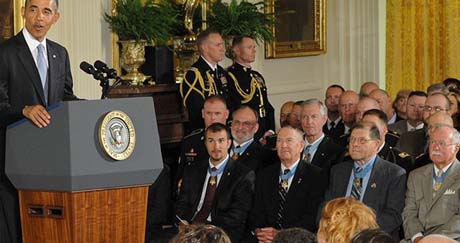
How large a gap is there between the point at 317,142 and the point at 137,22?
219 centimetres

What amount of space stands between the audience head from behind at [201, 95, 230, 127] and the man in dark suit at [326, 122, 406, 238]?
1479 mm

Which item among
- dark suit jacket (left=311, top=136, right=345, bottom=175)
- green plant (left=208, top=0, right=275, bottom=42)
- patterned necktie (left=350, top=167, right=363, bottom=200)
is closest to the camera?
patterned necktie (left=350, top=167, right=363, bottom=200)

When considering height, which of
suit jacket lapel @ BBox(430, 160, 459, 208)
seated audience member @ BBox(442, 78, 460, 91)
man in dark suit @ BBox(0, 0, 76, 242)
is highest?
man in dark suit @ BBox(0, 0, 76, 242)

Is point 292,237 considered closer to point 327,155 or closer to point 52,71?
point 52,71

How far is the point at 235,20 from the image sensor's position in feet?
31.3

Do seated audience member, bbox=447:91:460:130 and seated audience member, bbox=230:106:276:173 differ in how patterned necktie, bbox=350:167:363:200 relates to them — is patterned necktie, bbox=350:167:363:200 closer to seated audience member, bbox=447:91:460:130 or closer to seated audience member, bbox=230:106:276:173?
seated audience member, bbox=230:106:276:173

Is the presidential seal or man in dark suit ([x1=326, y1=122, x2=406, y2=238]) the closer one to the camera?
the presidential seal

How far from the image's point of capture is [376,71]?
1173 cm

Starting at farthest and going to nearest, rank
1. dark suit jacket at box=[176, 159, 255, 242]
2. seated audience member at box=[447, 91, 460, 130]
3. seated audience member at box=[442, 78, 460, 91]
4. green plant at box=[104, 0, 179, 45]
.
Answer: seated audience member at box=[442, 78, 460, 91], green plant at box=[104, 0, 179, 45], seated audience member at box=[447, 91, 460, 130], dark suit jacket at box=[176, 159, 255, 242]

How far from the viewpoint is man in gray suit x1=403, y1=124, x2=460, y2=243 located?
6.18 meters

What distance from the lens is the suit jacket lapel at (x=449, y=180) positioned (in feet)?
20.3

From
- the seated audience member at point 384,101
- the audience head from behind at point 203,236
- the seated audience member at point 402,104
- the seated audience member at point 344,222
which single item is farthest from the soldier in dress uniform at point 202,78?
the audience head from behind at point 203,236

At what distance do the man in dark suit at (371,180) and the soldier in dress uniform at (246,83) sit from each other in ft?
8.39

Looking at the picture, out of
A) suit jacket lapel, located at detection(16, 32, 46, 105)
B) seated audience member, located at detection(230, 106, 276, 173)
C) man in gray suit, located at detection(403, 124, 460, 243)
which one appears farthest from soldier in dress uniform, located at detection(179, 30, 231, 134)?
suit jacket lapel, located at detection(16, 32, 46, 105)
